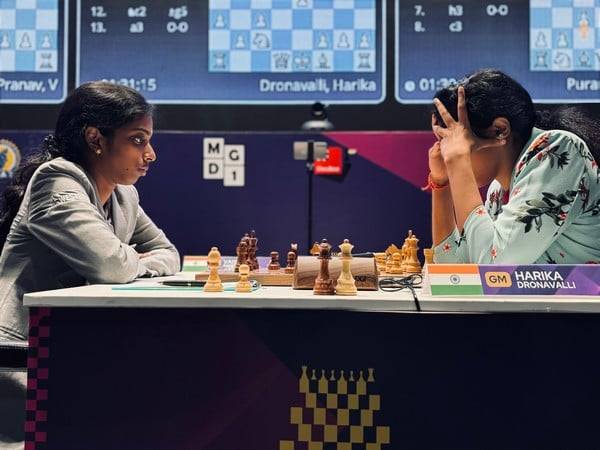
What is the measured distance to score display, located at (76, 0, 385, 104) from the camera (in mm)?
4723

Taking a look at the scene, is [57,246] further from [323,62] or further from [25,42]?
[25,42]

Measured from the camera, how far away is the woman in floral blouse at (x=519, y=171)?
186 cm

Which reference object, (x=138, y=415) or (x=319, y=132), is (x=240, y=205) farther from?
(x=138, y=415)

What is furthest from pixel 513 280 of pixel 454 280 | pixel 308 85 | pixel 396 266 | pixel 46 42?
pixel 46 42

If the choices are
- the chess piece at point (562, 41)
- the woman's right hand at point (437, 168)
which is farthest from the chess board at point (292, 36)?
the woman's right hand at point (437, 168)

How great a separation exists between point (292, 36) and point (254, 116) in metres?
0.59

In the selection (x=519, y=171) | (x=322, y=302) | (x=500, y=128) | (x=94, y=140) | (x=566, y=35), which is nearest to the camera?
(x=322, y=302)

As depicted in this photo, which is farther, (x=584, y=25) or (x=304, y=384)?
(x=584, y=25)

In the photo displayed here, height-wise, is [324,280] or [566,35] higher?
[566,35]

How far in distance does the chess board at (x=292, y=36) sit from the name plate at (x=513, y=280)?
332 cm

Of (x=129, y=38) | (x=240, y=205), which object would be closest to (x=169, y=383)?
(x=240, y=205)

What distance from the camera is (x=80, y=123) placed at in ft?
7.76

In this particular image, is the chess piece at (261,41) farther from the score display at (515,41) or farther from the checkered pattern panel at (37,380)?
the checkered pattern panel at (37,380)

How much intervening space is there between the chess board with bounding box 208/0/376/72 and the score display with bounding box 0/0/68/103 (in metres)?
0.99
